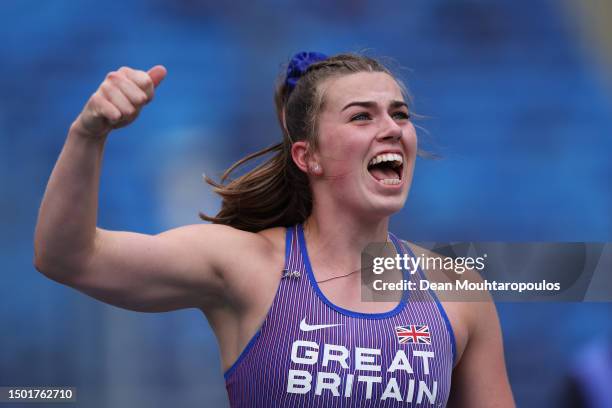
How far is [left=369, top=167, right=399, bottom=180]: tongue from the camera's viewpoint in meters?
2.58

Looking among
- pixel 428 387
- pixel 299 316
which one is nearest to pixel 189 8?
pixel 299 316

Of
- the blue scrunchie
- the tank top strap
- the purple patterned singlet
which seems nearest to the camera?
the purple patterned singlet

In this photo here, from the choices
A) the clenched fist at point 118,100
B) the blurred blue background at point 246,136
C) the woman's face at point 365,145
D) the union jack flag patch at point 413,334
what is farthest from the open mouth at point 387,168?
the blurred blue background at point 246,136

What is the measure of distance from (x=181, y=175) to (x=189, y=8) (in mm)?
722

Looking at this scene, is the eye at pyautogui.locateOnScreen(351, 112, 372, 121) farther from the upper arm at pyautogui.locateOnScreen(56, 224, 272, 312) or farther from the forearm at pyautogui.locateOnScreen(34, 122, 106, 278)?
the forearm at pyautogui.locateOnScreen(34, 122, 106, 278)

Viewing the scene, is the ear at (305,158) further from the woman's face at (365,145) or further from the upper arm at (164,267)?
the upper arm at (164,267)

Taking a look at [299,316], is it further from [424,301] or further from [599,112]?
[599,112]

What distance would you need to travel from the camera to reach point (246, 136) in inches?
140

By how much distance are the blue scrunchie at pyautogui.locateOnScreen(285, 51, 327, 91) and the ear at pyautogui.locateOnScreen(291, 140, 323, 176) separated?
0.24 metres

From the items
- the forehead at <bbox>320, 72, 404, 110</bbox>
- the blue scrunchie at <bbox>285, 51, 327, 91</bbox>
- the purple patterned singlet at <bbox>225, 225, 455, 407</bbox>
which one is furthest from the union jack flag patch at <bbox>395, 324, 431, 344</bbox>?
the blue scrunchie at <bbox>285, 51, 327, 91</bbox>

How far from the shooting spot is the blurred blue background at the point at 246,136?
3381 mm

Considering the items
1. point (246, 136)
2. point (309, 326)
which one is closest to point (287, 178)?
point (309, 326)

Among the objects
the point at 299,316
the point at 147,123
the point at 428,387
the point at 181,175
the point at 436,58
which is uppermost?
Answer: the point at 436,58

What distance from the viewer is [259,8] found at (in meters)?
3.58
